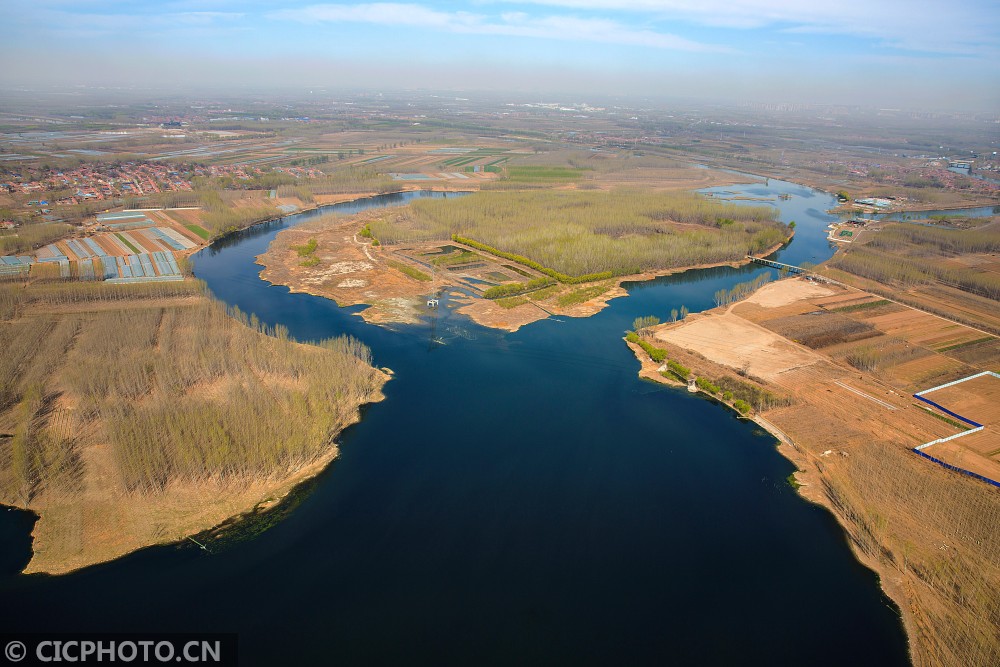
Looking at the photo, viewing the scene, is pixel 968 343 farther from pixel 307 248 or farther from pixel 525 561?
pixel 307 248

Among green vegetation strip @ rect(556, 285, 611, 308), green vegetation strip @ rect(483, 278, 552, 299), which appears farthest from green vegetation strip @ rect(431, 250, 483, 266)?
green vegetation strip @ rect(556, 285, 611, 308)

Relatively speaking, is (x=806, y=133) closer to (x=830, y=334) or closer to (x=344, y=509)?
(x=830, y=334)

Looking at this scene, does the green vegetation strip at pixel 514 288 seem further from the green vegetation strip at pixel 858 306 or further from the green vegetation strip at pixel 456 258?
the green vegetation strip at pixel 858 306

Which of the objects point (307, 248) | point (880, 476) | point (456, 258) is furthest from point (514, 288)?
point (880, 476)

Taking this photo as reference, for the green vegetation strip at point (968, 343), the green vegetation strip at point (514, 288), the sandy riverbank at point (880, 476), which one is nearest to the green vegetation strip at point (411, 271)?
the green vegetation strip at point (514, 288)

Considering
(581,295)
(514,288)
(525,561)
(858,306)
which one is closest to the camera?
(525,561)

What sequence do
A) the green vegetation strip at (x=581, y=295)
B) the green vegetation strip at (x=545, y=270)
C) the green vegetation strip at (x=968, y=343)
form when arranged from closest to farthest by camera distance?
the green vegetation strip at (x=968, y=343), the green vegetation strip at (x=581, y=295), the green vegetation strip at (x=545, y=270)

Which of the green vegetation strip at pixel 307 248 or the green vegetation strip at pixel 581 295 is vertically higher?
the green vegetation strip at pixel 581 295

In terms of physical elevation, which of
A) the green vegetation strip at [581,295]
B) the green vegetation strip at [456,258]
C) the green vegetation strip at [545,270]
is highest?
the green vegetation strip at [545,270]
